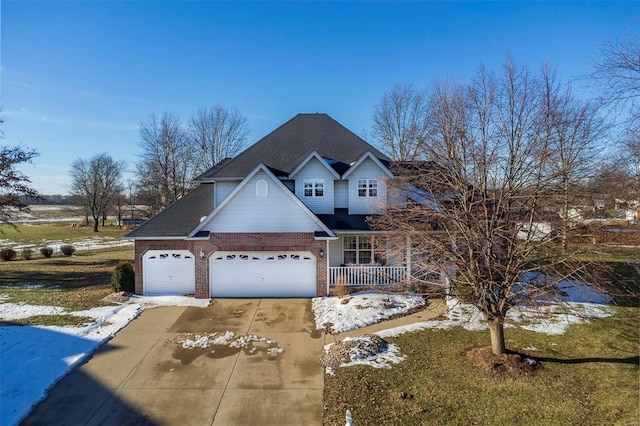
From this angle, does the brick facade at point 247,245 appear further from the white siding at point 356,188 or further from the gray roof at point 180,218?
the white siding at point 356,188

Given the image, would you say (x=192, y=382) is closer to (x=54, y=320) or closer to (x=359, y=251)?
(x=54, y=320)

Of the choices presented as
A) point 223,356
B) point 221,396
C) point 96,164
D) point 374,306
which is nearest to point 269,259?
point 374,306

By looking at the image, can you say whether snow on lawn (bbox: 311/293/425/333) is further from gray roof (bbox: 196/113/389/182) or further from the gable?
gray roof (bbox: 196/113/389/182)

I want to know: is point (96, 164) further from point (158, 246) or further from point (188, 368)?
point (188, 368)

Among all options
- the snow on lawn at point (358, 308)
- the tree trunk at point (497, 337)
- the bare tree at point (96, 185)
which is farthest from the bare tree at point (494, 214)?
the bare tree at point (96, 185)

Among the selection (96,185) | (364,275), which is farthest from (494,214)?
(96,185)

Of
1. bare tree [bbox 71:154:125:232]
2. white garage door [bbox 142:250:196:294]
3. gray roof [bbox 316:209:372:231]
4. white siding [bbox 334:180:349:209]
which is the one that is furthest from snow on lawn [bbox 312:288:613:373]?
bare tree [bbox 71:154:125:232]
